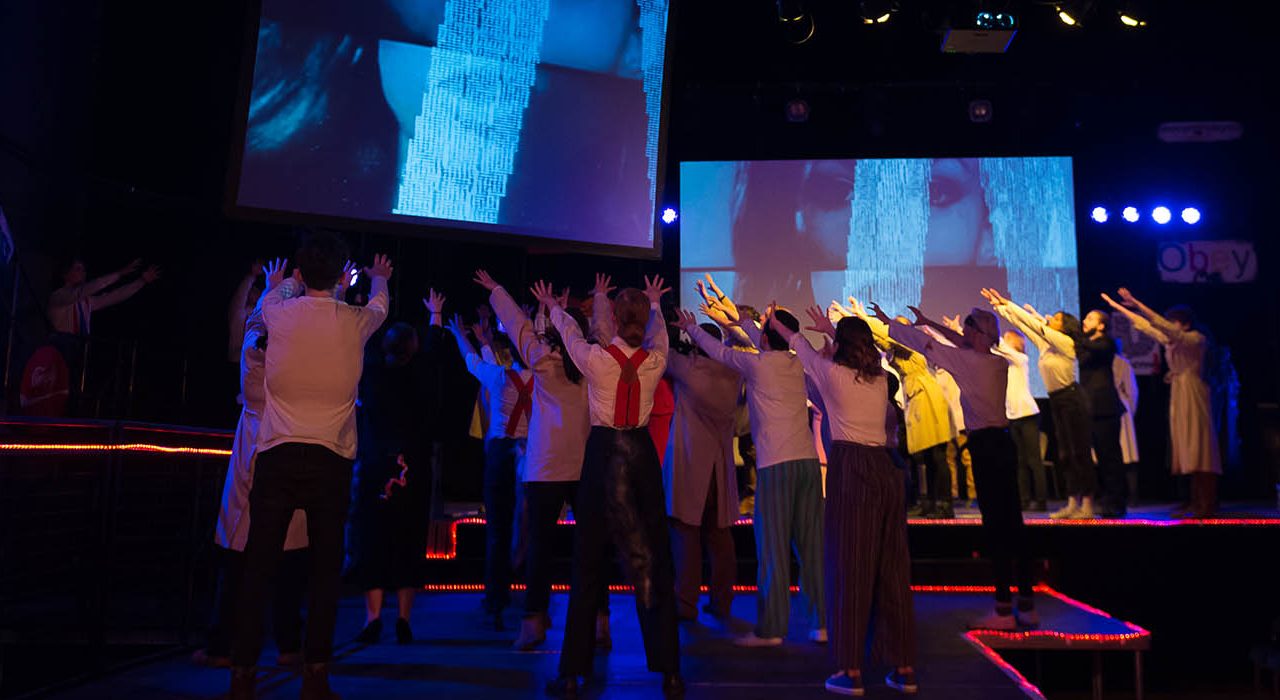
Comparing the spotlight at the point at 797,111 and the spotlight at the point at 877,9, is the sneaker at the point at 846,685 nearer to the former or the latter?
the spotlight at the point at 877,9

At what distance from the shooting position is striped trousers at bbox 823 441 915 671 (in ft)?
14.0

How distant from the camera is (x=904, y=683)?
4219 millimetres

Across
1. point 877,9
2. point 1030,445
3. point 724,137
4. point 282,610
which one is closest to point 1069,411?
point 1030,445

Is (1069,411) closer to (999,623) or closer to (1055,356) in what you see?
(1055,356)

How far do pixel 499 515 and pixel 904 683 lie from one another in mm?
2369

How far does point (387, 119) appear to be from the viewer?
7.04 meters

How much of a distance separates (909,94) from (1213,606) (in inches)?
256

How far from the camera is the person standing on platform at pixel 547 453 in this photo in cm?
471

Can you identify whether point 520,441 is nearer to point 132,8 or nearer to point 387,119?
point 387,119

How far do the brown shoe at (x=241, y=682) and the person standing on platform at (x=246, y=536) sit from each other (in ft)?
2.04

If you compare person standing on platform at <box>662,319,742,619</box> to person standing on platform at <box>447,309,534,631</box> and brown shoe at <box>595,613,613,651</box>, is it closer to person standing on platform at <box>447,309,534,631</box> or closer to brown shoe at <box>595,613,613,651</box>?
brown shoe at <box>595,613,613,651</box>

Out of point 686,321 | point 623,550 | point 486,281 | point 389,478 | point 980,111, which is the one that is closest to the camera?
point 623,550

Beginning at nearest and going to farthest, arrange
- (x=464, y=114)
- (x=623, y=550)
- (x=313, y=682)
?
1. (x=313, y=682)
2. (x=623, y=550)
3. (x=464, y=114)

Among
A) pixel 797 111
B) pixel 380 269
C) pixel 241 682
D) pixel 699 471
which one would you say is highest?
pixel 797 111
